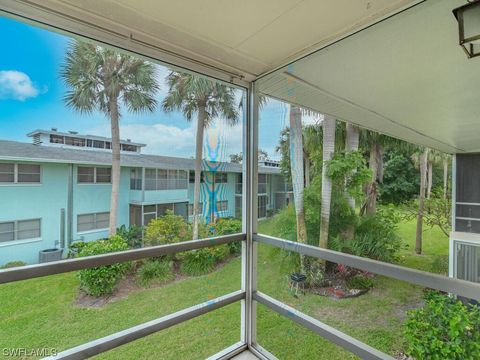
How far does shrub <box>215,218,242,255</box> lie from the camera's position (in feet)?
6.87

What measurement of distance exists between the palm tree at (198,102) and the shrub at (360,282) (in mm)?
1195

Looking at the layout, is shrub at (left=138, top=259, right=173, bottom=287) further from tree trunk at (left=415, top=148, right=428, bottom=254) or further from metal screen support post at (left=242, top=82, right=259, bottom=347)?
tree trunk at (left=415, top=148, right=428, bottom=254)

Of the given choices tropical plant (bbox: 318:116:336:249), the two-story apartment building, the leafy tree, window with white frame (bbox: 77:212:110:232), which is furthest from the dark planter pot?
the leafy tree

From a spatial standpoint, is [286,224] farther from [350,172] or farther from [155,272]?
[155,272]

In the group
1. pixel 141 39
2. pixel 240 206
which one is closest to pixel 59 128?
pixel 141 39

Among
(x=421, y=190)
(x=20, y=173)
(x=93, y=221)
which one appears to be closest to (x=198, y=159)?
(x=93, y=221)

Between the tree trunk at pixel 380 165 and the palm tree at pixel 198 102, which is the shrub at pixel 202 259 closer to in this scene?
the palm tree at pixel 198 102

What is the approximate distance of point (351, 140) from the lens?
1.52 metres

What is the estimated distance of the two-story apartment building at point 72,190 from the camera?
123 centimetres

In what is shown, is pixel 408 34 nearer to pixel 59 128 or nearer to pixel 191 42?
pixel 191 42

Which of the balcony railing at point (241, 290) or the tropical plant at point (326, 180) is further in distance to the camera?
the tropical plant at point (326, 180)

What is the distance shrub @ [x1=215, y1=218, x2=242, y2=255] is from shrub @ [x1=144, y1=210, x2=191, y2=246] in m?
0.31

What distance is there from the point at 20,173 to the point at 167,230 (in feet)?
3.05

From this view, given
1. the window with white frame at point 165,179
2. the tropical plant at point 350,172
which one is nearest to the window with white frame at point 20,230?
the window with white frame at point 165,179
